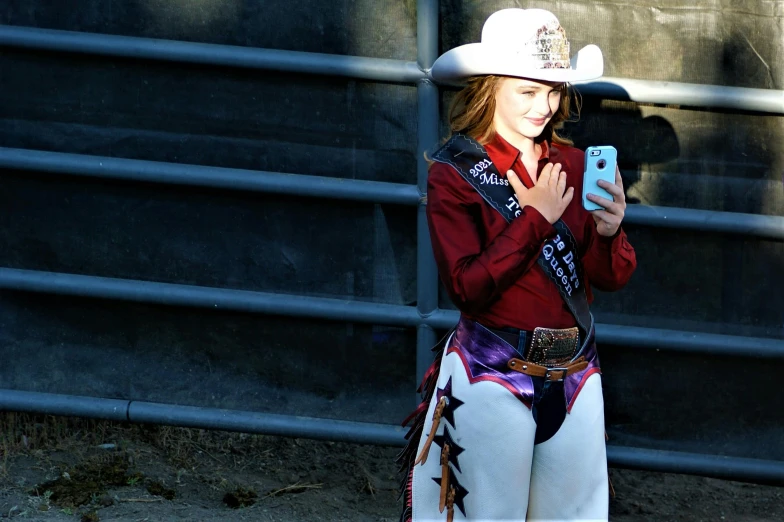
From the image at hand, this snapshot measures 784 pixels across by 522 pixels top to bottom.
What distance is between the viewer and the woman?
275 cm

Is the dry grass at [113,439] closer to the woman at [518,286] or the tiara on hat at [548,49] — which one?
the woman at [518,286]

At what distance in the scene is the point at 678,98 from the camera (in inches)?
146

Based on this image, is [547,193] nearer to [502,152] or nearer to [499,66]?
[502,152]

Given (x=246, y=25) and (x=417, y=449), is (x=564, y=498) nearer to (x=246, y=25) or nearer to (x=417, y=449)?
(x=417, y=449)

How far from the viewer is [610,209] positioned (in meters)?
2.76

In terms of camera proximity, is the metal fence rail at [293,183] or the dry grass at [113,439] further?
the dry grass at [113,439]

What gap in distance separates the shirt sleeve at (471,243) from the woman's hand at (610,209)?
15 cm

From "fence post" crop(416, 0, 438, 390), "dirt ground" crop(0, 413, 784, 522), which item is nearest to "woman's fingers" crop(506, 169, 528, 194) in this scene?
"fence post" crop(416, 0, 438, 390)

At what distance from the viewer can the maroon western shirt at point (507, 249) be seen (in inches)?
105

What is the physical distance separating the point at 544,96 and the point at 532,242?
40 cm

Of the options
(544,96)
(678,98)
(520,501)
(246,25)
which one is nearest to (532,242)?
(544,96)

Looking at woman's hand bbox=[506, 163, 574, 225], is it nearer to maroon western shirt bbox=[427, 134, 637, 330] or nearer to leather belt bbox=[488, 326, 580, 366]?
maroon western shirt bbox=[427, 134, 637, 330]

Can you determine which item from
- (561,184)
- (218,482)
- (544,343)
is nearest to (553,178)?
(561,184)

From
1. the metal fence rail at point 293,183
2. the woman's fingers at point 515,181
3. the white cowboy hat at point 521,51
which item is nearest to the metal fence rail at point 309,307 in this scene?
the metal fence rail at point 293,183
